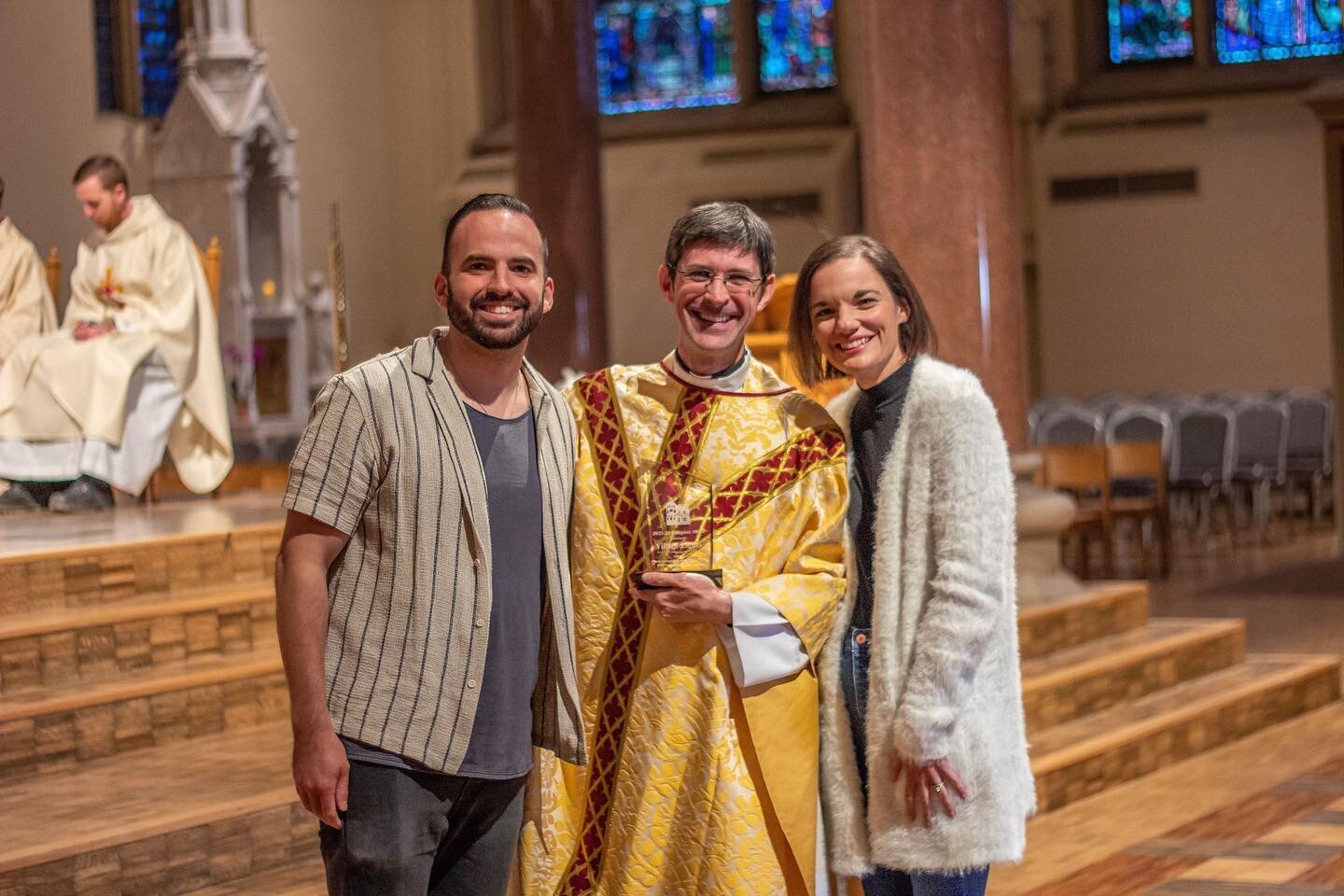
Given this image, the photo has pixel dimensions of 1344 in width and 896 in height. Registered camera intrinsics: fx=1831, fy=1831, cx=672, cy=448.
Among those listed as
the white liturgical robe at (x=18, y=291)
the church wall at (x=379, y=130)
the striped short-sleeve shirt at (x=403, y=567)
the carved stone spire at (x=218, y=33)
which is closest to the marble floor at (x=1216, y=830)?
the striped short-sleeve shirt at (x=403, y=567)

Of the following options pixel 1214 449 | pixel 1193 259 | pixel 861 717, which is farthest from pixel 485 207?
pixel 1193 259

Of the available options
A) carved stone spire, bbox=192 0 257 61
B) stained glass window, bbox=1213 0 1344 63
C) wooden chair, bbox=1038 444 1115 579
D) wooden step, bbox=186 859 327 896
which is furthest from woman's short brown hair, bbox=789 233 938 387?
stained glass window, bbox=1213 0 1344 63

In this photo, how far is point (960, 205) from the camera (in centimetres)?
599

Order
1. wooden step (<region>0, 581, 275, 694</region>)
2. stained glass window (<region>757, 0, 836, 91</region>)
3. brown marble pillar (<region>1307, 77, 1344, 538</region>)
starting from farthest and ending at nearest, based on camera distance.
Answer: stained glass window (<region>757, 0, 836, 91</region>) → brown marble pillar (<region>1307, 77, 1344, 538</region>) → wooden step (<region>0, 581, 275, 694</region>)

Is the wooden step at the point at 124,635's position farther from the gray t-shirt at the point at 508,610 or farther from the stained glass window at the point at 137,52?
the stained glass window at the point at 137,52

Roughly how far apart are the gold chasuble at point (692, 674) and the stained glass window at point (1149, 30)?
45.5 feet

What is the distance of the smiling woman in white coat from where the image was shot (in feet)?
8.36

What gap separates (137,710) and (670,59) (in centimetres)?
1273

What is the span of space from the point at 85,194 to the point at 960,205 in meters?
3.58

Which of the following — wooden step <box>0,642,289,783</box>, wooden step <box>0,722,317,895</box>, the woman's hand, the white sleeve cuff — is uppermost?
the white sleeve cuff

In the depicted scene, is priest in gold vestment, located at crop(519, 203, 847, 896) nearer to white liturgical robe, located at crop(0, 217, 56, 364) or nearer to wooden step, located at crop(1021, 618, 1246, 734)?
wooden step, located at crop(1021, 618, 1246, 734)

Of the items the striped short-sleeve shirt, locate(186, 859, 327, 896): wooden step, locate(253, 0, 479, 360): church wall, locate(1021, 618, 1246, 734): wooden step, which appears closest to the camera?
the striped short-sleeve shirt

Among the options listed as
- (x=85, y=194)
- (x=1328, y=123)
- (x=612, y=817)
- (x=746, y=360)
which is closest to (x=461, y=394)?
(x=746, y=360)

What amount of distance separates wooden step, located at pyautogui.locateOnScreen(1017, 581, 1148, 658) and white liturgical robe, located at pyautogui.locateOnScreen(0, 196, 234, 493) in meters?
3.48
